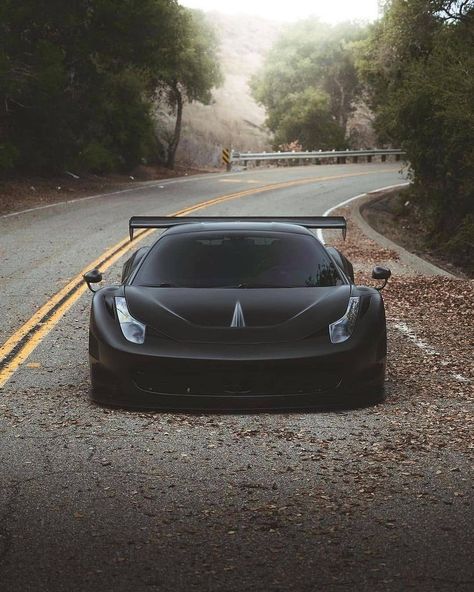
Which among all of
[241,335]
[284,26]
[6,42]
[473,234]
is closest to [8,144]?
[6,42]

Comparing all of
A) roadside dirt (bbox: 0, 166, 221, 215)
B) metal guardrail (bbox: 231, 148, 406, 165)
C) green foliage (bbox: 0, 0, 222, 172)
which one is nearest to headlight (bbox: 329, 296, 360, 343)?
roadside dirt (bbox: 0, 166, 221, 215)

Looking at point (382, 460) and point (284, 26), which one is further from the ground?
point (284, 26)

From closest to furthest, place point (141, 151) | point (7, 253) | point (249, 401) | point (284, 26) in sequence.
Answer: point (249, 401), point (7, 253), point (141, 151), point (284, 26)

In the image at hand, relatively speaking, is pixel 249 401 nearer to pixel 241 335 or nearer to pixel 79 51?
pixel 241 335

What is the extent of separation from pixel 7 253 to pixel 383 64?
63.0 feet

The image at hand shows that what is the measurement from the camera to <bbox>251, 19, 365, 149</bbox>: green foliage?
210ft

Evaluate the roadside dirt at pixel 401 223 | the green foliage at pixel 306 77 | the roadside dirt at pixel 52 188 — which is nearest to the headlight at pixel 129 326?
the roadside dirt at pixel 401 223

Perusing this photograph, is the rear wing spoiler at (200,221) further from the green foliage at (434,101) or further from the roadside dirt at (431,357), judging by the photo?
the green foliage at (434,101)

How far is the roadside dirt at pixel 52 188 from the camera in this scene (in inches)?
1184

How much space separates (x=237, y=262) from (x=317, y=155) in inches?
1914

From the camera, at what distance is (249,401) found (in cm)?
672

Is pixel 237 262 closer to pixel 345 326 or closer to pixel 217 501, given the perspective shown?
pixel 345 326

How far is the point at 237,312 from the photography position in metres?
7.00

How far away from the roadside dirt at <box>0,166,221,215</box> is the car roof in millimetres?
19409
